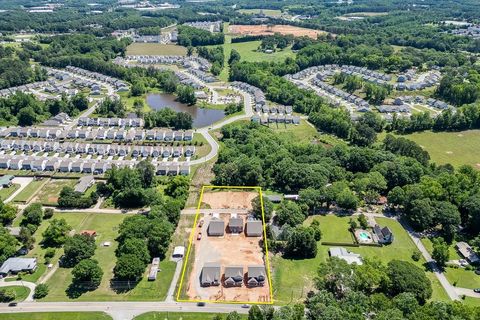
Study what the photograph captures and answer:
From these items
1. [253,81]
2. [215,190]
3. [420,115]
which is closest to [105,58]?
[253,81]

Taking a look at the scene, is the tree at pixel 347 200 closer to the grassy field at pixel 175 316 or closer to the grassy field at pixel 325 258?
the grassy field at pixel 325 258

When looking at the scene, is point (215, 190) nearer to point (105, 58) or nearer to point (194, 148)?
point (194, 148)

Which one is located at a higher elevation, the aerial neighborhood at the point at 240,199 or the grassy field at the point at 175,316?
the aerial neighborhood at the point at 240,199

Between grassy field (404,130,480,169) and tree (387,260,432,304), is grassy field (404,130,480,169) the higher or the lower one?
the lower one

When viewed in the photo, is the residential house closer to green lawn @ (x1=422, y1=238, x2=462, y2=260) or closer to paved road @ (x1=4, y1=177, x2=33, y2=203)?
green lawn @ (x1=422, y1=238, x2=462, y2=260)

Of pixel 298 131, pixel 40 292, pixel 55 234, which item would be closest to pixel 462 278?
pixel 298 131

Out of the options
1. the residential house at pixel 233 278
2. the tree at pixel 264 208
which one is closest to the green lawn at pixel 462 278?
the tree at pixel 264 208

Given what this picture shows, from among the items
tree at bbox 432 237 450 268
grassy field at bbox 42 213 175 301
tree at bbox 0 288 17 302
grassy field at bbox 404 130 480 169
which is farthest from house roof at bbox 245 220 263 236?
grassy field at bbox 404 130 480 169
